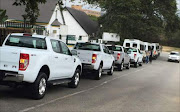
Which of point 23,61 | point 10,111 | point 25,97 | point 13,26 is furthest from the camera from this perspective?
point 13,26

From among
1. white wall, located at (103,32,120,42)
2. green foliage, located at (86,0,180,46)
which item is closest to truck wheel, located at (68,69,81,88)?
green foliage, located at (86,0,180,46)

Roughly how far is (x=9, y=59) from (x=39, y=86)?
46.1 inches

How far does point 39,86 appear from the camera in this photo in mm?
8633

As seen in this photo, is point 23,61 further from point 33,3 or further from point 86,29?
point 86,29

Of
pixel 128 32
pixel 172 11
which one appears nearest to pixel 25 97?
pixel 128 32

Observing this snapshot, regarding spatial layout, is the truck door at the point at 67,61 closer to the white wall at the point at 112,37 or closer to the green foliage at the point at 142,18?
the green foliage at the point at 142,18

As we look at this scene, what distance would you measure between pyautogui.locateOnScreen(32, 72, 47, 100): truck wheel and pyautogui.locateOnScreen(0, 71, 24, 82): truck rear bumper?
1.77ft

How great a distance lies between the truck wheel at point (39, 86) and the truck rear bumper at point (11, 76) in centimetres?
54

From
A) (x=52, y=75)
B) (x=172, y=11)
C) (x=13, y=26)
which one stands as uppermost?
(x=172, y=11)

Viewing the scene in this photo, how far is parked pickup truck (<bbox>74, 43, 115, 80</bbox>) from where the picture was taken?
1438 cm

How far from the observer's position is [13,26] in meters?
23.2

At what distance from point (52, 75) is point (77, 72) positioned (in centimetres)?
250

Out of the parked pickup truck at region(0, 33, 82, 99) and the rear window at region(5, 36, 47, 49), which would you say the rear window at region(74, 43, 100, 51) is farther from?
the rear window at region(5, 36, 47, 49)

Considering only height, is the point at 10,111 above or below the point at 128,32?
below
